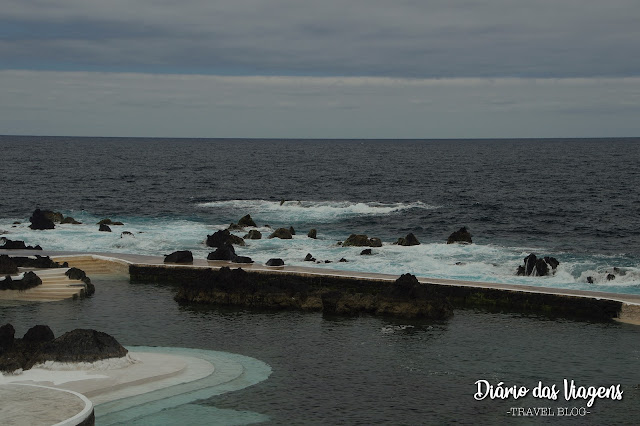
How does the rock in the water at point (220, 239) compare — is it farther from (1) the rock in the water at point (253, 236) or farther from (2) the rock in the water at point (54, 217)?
(2) the rock in the water at point (54, 217)

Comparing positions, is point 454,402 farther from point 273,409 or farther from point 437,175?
point 437,175

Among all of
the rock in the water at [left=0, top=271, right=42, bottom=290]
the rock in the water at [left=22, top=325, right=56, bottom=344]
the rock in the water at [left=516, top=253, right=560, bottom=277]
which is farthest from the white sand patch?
the rock in the water at [left=516, top=253, right=560, bottom=277]

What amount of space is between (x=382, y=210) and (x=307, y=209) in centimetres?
762

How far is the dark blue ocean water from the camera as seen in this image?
52.8 metres

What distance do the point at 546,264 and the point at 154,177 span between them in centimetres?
9083

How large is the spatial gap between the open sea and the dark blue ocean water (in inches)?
10.8

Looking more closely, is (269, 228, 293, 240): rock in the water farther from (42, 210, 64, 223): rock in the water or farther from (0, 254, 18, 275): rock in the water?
(0, 254, 18, 275): rock in the water

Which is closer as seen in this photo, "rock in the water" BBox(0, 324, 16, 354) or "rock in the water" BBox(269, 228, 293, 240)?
"rock in the water" BBox(0, 324, 16, 354)

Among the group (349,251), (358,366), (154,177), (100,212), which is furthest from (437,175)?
(358,366)

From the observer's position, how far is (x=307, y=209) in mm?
84688

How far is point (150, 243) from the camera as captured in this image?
56844 millimetres

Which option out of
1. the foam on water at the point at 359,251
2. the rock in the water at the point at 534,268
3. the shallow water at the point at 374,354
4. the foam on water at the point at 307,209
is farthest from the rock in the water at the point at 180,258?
the foam on water at the point at 307,209

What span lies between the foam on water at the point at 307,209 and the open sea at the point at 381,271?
1.01ft

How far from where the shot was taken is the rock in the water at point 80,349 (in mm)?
25062
